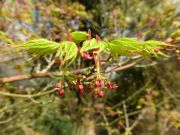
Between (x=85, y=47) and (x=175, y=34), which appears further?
(x=175, y=34)

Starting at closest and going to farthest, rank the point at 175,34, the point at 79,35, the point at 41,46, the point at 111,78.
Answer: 1. the point at 41,46
2. the point at 79,35
3. the point at 175,34
4. the point at 111,78

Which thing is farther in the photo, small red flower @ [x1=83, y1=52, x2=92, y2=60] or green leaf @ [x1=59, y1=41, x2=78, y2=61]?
small red flower @ [x1=83, y1=52, x2=92, y2=60]

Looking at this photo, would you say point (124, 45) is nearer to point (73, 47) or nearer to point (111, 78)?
point (73, 47)

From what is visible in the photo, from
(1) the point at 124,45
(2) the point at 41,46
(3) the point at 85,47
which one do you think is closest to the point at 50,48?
(2) the point at 41,46

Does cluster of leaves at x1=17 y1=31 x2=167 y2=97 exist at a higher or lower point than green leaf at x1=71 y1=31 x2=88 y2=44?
lower

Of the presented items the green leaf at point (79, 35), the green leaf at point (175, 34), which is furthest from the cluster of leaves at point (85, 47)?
the green leaf at point (175, 34)

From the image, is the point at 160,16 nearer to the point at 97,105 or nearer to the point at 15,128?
the point at 97,105

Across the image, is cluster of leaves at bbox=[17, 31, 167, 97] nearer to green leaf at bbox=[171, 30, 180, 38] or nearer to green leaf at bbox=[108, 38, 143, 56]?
green leaf at bbox=[108, 38, 143, 56]

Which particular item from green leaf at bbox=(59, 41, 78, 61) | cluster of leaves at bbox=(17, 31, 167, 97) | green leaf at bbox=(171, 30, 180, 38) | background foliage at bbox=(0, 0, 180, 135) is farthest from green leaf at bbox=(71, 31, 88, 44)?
background foliage at bbox=(0, 0, 180, 135)
